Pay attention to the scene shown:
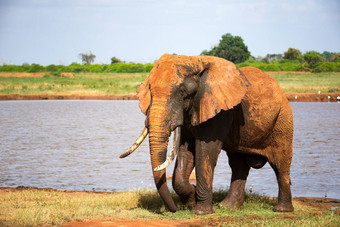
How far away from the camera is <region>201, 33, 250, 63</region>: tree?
87312mm

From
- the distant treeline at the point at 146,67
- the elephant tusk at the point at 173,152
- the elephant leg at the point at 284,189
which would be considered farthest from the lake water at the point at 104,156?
the distant treeline at the point at 146,67

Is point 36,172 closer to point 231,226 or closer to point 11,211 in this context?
point 11,211

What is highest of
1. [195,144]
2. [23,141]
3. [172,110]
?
[172,110]

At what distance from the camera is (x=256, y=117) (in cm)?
883

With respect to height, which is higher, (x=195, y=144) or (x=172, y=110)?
(x=172, y=110)

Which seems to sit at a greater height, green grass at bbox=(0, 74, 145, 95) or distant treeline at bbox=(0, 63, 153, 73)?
distant treeline at bbox=(0, 63, 153, 73)

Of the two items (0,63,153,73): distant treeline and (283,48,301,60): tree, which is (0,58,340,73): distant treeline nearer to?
(0,63,153,73): distant treeline

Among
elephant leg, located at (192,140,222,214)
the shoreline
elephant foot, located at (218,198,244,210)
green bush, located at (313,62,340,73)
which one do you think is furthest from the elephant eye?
green bush, located at (313,62,340,73)

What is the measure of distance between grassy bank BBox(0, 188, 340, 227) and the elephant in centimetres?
32

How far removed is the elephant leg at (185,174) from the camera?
333 inches

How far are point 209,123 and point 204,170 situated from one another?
666mm

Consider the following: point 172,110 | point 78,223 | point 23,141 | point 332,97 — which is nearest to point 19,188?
point 78,223

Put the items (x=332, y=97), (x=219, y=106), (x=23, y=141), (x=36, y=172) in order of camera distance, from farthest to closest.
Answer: (x=332, y=97)
(x=23, y=141)
(x=36, y=172)
(x=219, y=106)

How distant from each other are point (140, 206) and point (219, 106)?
2.13m
